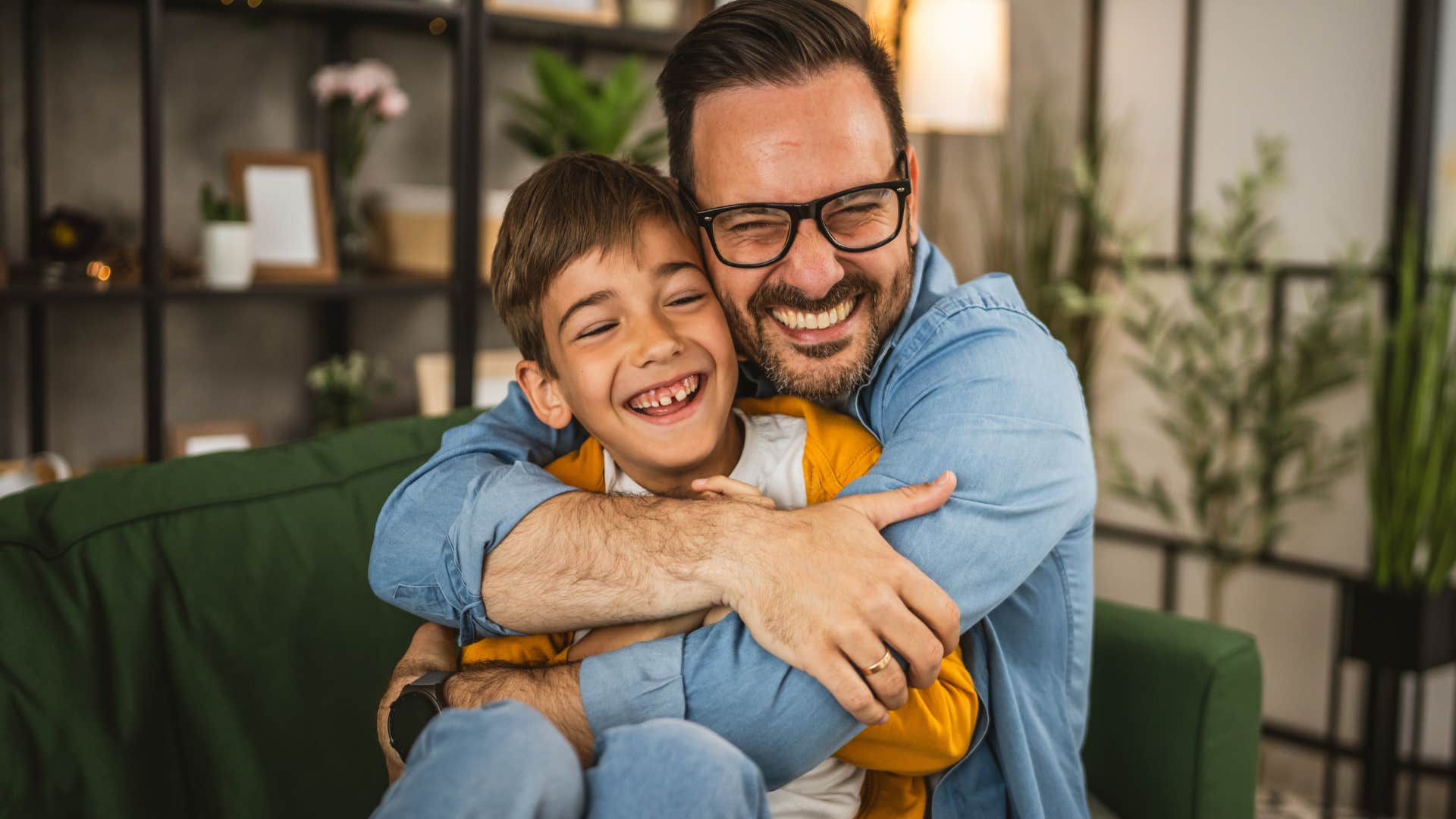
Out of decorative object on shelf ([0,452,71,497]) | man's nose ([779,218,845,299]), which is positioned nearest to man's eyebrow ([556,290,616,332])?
man's nose ([779,218,845,299])

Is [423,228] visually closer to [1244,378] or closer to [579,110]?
[579,110]

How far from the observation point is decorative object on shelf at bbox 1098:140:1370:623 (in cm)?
282

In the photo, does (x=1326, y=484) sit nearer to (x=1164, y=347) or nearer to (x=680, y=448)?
(x=1164, y=347)

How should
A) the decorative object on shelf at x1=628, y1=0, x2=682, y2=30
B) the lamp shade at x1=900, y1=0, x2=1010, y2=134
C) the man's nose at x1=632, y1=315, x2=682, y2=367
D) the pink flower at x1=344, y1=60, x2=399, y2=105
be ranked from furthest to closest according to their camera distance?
the lamp shade at x1=900, y1=0, x2=1010, y2=134
the decorative object on shelf at x1=628, y1=0, x2=682, y2=30
the pink flower at x1=344, y1=60, x2=399, y2=105
the man's nose at x1=632, y1=315, x2=682, y2=367

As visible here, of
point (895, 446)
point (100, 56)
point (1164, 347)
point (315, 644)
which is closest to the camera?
point (895, 446)

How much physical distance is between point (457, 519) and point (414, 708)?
7.7 inches

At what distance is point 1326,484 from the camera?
2893 mm

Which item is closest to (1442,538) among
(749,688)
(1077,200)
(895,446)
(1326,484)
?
(1326,484)

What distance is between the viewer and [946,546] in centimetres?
111

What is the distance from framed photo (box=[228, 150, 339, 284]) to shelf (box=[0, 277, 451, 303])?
6 cm

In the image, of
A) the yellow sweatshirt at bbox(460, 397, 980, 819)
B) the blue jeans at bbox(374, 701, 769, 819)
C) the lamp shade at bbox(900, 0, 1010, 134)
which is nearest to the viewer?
the blue jeans at bbox(374, 701, 769, 819)

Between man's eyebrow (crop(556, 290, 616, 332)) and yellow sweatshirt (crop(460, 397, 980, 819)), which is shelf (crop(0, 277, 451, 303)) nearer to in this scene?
yellow sweatshirt (crop(460, 397, 980, 819))

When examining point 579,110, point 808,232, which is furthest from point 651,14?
point 808,232

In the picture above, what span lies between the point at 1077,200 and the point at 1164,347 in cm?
51
